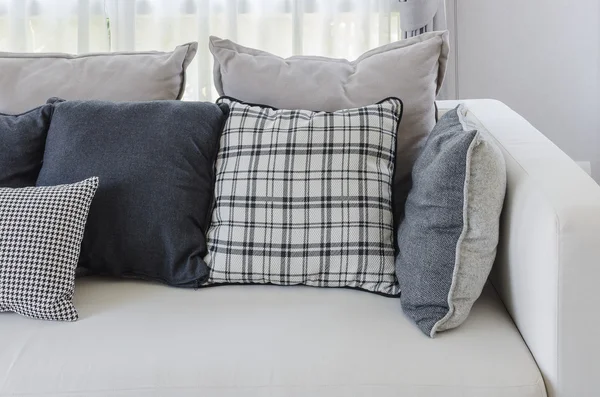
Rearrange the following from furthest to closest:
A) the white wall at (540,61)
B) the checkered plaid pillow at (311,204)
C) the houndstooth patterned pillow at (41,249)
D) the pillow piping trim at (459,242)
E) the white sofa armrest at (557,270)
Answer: the white wall at (540,61) → the checkered plaid pillow at (311,204) → the houndstooth patterned pillow at (41,249) → the pillow piping trim at (459,242) → the white sofa armrest at (557,270)

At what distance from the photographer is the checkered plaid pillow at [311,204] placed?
5.17 feet

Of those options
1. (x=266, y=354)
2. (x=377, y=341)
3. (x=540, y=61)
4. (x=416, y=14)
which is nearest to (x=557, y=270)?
(x=377, y=341)

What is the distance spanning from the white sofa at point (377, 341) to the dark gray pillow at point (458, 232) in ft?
0.14

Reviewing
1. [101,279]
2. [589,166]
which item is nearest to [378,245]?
[101,279]

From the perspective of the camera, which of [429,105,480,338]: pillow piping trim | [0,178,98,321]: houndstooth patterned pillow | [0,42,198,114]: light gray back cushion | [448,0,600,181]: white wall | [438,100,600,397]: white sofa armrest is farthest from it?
[448,0,600,181]: white wall

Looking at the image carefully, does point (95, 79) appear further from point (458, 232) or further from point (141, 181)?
point (458, 232)

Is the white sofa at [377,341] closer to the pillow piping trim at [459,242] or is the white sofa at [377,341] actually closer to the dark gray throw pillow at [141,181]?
the pillow piping trim at [459,242]

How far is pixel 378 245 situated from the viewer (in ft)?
5.17

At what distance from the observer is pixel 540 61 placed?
298cm

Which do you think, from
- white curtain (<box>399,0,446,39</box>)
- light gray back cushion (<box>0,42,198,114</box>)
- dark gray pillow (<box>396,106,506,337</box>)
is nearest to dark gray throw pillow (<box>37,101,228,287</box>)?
light gray back cushion (<box>0,42,198,114</box>)

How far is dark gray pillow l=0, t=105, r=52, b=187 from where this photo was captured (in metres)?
1.73

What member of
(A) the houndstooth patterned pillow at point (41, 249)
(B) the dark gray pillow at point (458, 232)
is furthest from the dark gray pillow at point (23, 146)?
(B) the dark gray pillow at point (458, 232)

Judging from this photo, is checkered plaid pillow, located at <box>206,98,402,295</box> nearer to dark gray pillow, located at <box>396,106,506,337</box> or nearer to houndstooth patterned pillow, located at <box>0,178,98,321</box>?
dark gray pillow, located at <box>396,106,506,337</box>

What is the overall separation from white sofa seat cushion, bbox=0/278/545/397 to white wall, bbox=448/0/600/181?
66.4 inches
